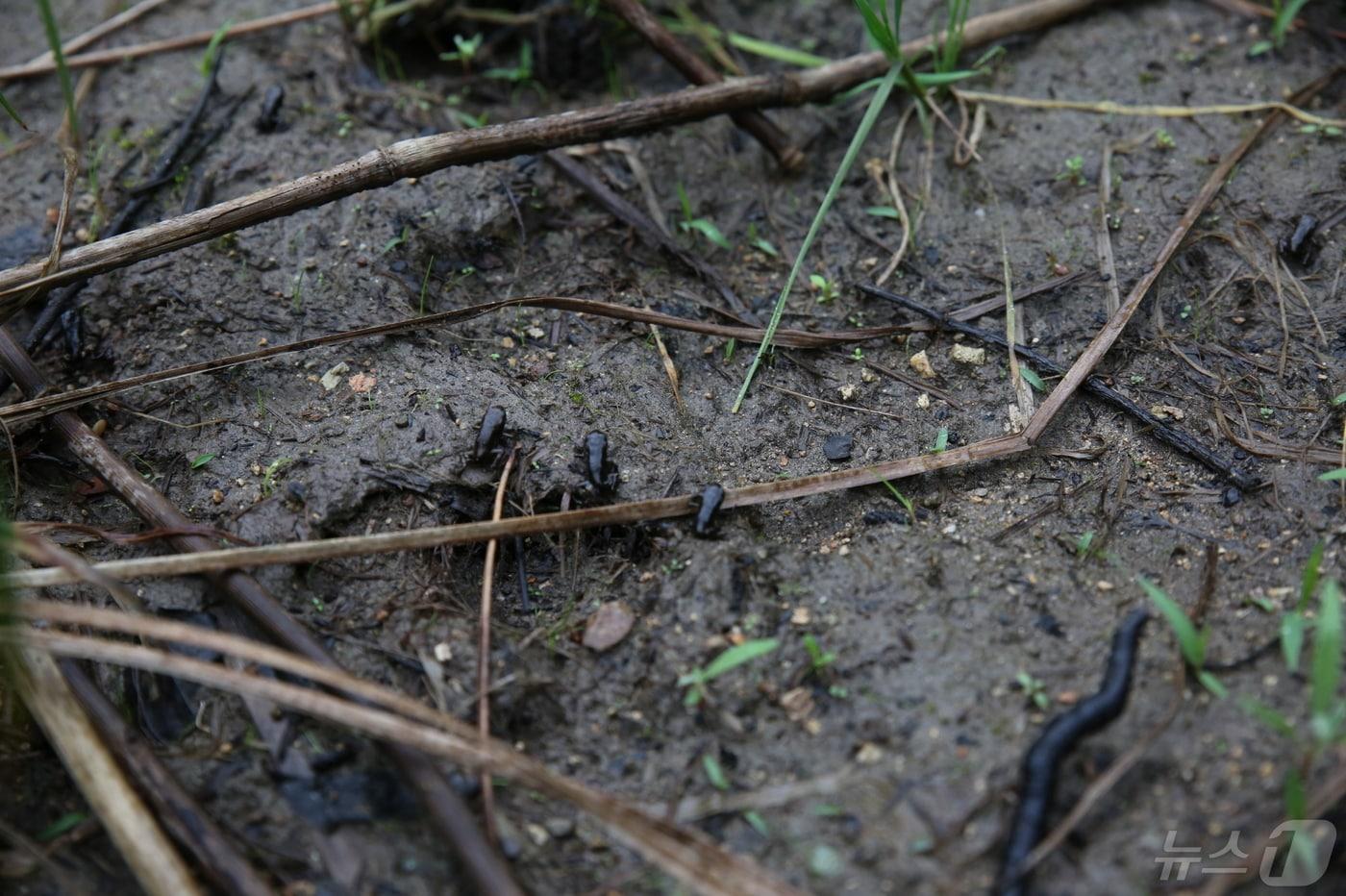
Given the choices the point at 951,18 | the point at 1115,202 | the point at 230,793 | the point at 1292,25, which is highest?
the point at 951,18

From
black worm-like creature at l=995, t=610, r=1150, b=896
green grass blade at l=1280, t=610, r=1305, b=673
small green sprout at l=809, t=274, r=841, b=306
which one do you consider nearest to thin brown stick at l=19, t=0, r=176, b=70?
small green sprout at l=809, t=274, r=841, b=306

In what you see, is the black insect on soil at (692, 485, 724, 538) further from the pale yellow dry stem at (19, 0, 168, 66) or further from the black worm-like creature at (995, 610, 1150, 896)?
the pale yellow dry stem at (19, 0, 168, 66)

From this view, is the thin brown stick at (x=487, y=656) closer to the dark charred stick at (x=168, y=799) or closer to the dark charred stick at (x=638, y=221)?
the dark charred stick at (x=168, y=799)

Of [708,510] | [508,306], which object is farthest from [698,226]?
[708,510]

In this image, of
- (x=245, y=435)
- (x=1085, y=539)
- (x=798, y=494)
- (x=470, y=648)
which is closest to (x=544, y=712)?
(x=470, y=648)

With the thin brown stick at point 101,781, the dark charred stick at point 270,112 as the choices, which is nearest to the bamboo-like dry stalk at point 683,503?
the thin brown stick at point 101,781

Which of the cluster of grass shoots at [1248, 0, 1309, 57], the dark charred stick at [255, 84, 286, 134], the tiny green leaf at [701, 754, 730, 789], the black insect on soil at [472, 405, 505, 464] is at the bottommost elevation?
the tiny green leaf at [701, 754, 730, 789]

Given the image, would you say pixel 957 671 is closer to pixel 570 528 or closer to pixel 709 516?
pixel 709 516
